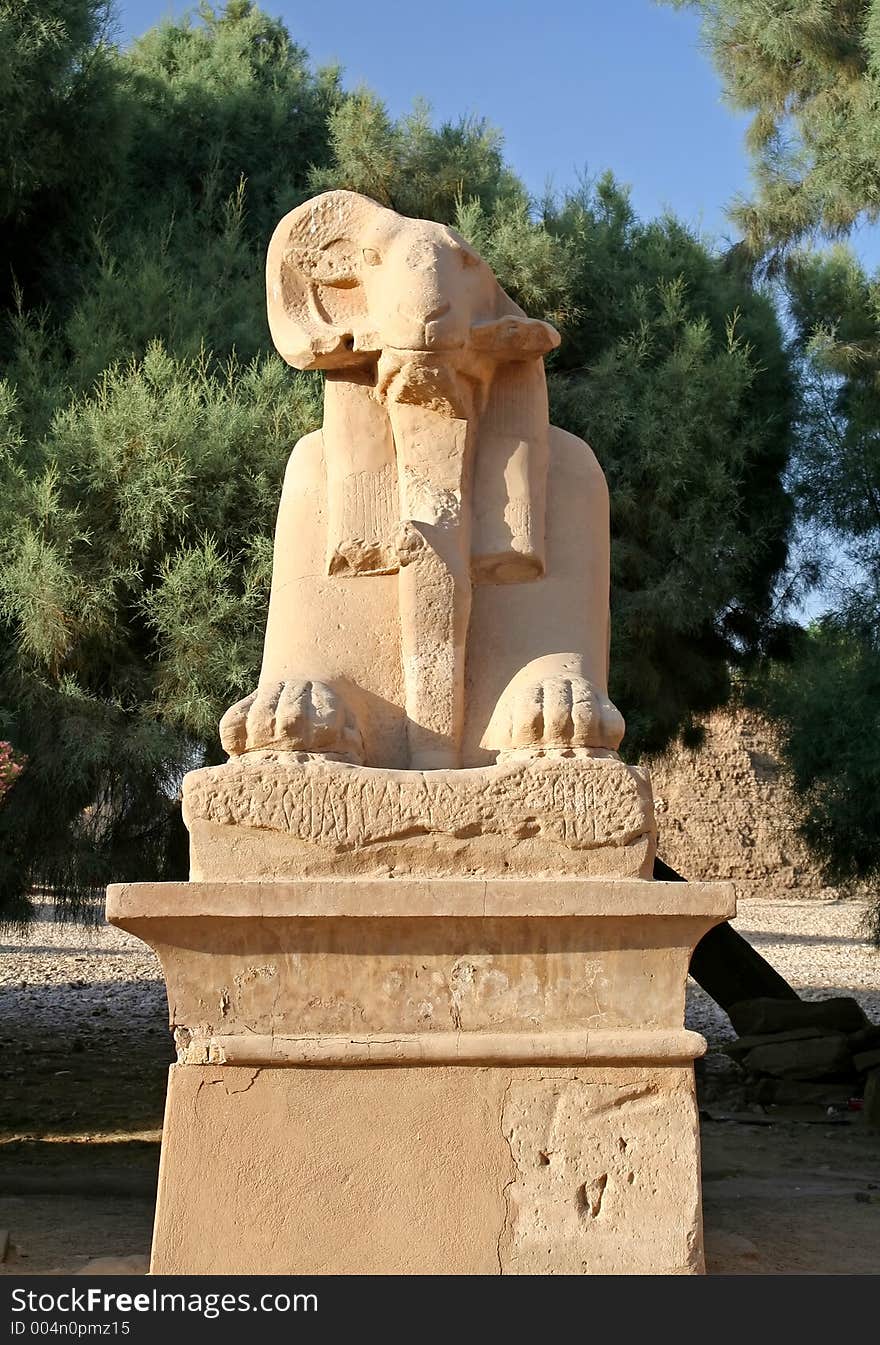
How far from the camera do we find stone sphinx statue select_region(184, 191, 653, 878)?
2818 mm

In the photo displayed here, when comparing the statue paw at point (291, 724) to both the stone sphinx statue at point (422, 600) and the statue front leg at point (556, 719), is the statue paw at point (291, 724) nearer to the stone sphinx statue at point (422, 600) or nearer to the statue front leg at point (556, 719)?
the stone sphinx statue at point (422, 600)

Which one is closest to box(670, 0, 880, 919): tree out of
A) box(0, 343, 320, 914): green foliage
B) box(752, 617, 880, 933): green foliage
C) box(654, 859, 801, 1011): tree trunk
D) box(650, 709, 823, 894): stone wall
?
box(752, 617, 880, 933): green foliage

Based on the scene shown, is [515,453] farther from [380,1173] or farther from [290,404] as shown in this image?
[290,404]

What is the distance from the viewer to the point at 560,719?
115 inches

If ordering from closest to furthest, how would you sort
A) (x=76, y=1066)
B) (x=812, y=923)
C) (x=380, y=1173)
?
1. (x=380, y=1173)
2. (x=76, y=1066)
3. (x=812, y=923)

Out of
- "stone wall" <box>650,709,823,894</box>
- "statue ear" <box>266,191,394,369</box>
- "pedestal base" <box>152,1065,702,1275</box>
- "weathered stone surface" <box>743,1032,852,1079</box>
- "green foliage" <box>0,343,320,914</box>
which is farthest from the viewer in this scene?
"stone wall" <box>650,709,823,894</box>

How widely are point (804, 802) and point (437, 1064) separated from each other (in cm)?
505

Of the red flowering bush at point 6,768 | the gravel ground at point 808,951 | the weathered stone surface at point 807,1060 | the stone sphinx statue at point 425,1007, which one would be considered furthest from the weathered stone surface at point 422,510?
the gravel ground at point 808,951

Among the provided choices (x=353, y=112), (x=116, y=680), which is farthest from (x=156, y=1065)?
(x=353, y=112)

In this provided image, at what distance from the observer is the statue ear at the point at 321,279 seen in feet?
11.3

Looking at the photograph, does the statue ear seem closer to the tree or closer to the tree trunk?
the tree

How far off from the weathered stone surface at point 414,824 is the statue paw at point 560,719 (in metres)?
0.10

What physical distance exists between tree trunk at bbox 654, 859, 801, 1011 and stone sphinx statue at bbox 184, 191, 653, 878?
518 cm

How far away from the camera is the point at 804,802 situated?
295 inches
